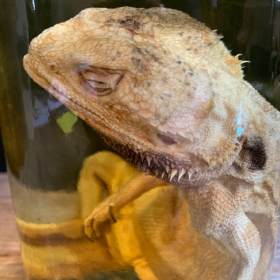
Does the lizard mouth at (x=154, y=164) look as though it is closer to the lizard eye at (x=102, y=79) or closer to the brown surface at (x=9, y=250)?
the lizard eye at (x=102, y=79)

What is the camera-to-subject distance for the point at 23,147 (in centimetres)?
45

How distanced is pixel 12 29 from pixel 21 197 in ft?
0.72

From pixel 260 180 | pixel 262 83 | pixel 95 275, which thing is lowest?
pixel 95 275

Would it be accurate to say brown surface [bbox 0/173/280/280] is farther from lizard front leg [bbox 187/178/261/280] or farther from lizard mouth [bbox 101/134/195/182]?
lizard mouth [bbox 101/134/195/182]

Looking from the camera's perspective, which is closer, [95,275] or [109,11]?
[109,11]

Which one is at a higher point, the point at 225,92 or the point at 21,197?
the point at 225,92

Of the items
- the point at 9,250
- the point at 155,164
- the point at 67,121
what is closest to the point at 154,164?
the point at 155,164

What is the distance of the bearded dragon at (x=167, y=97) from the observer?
0.31 meters

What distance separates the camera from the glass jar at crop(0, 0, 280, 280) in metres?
0.39

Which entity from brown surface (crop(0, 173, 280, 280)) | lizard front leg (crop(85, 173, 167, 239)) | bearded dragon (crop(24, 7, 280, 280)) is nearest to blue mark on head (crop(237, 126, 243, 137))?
bearded dragon (crop(24, 7, 280, 280))

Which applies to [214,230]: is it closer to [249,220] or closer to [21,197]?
[249,220]

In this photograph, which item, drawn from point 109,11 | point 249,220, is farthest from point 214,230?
point 109,11

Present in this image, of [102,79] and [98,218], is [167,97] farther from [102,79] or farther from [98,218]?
[98,218]

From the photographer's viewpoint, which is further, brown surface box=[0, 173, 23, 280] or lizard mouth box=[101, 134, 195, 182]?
brown surface box=[0, 173, 23, 280]
